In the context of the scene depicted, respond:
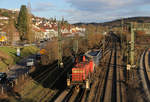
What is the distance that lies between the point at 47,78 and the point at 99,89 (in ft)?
25.4

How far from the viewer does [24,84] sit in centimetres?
1909

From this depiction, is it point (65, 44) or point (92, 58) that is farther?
point (65, 44)

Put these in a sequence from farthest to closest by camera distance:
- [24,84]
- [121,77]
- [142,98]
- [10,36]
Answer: [10,36], [121,77], [24,84], [142,98]

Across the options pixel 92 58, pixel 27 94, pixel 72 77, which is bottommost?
pixel 27 94

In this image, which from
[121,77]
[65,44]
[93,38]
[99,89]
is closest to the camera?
[99,89]

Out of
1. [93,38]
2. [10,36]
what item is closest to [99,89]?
[93,38]

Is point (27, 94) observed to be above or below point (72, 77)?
below

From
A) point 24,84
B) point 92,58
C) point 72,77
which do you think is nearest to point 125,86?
point 92,58

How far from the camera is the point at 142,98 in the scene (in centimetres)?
1448

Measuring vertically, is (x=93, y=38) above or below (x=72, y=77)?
above

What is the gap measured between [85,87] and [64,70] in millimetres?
9744

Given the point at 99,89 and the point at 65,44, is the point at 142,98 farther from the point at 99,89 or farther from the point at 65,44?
the point at 65,44

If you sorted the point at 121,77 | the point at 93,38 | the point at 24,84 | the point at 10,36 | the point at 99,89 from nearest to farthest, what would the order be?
the point at 99,89 → the point at 24,84 → the point at 121,77 → the point at 93,38 → the point at 10,36

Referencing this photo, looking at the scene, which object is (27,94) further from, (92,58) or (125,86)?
(125,86)
